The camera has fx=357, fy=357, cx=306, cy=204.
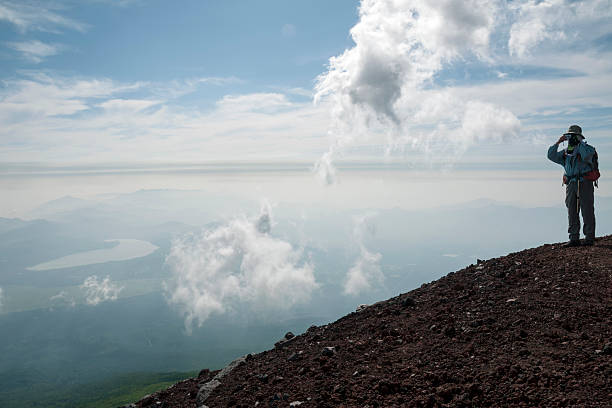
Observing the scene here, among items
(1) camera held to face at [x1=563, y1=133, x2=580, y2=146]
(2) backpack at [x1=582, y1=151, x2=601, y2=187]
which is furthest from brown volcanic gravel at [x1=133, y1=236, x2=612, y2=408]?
(1) camera held to face at [x1=563, y1=133, x2=580, y2=146]

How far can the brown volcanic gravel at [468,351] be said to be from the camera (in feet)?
19.3

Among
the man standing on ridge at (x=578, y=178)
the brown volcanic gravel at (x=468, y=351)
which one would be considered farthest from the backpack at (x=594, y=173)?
the brown volcanic gravel at (x=468, y=351)

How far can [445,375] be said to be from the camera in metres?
6.68

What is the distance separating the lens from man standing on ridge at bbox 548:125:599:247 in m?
12.7

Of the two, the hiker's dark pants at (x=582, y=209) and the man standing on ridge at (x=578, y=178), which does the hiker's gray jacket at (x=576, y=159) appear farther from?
the hiker's dark pants at (x=582, y=209)

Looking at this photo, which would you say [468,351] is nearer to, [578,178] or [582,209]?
[582,209]

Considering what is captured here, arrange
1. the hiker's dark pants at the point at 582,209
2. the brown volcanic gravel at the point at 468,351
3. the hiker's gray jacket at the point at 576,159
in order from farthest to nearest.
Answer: the hiker's dark pants at the point at 582,209, the hiker's gray jacket at the point at 576,159, the brown volcanic gravel at the point at 468,351

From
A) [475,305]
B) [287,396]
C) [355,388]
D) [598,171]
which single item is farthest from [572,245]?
[287,396]

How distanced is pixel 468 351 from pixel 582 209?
9.16 meters

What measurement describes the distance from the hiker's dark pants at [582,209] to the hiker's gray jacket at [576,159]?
1.18 feet

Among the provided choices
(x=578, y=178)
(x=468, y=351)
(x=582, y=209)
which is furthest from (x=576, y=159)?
(x=468, y=351)

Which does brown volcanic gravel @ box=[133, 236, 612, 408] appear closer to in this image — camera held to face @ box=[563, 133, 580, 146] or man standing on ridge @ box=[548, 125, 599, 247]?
man standing on ridge @ box=[548, 125, 599, 247]

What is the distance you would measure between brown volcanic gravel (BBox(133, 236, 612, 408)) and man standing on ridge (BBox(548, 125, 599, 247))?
0.96m

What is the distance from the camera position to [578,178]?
1287 centimetres
